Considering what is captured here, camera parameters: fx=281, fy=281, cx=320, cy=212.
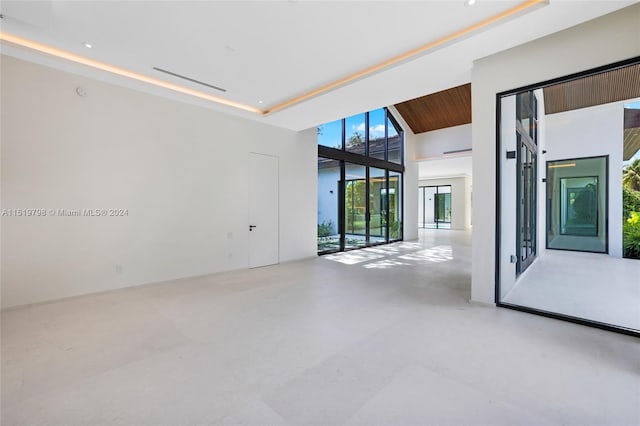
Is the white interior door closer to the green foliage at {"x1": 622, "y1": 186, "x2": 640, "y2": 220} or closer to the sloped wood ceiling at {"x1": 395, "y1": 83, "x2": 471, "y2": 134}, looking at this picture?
the sloped wood ceiling at {"x1": 395, "y1": 83, "x2": 471, "y2": 134}

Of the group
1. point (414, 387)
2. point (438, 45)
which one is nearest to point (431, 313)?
point (414, 387)

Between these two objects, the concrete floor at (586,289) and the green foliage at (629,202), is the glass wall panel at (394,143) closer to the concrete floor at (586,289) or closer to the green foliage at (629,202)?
the concrete floor at (586,289)

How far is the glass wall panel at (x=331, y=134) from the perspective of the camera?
7.78 m

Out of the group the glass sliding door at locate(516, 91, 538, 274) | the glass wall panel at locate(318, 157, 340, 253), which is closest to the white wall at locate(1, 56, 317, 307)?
the glass wall panel at locate(318, 157, 340, 253)

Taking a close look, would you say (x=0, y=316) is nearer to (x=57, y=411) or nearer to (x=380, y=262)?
(x=57, y=411)

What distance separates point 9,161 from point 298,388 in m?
4.59

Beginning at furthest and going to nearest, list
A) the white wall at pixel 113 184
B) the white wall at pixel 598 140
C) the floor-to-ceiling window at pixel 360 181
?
1. the floor-to-ceiling window at pixel 360 181
2. the white wall at pixel 598 140
3. the white wall at pixel 113 184

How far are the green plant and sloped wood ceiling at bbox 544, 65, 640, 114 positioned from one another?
6.74 feet

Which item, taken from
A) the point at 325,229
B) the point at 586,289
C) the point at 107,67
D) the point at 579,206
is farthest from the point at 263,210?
the point at 579,206

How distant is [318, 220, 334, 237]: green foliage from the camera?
7.94 meters

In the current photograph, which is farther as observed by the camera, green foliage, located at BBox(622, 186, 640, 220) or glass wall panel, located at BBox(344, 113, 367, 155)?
glass wall panel, located at BBox(344, 113, 367, 155)

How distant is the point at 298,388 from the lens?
207 centimetres

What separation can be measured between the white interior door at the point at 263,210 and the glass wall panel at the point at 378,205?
12.6ft

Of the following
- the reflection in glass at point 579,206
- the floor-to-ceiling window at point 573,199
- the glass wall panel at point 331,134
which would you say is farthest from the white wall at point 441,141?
the glass wall panel at point 331,134
